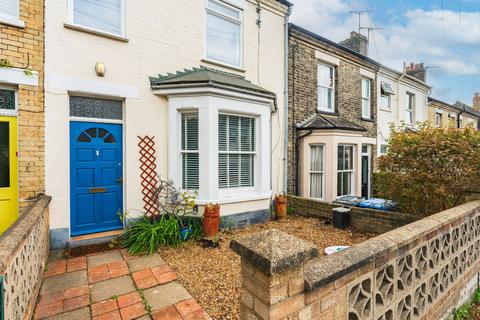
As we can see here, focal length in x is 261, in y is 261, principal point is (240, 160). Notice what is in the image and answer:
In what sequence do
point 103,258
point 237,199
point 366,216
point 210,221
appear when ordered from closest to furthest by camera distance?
point 103,258
point 210,221
point 366,216
point 237,199

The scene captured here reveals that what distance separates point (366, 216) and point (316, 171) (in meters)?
2.82

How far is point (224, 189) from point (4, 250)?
184 inches

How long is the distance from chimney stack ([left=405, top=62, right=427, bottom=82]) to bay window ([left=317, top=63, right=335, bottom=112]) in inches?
402

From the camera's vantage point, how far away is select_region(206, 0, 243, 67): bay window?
6941 mm

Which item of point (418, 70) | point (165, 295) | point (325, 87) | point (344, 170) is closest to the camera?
point (165, 295)

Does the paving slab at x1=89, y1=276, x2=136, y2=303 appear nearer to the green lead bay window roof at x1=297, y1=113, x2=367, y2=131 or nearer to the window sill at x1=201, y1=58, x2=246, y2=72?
the window sill at x1=201, y1=58, x2=246, y2=72

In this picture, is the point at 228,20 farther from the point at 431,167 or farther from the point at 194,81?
the point at 431,167

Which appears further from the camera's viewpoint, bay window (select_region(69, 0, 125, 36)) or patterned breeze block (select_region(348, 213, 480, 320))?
bay window (select_region(69, 0, 125, 36))

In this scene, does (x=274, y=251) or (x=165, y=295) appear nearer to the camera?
(x=274, y=251)

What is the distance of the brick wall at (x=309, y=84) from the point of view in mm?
8805

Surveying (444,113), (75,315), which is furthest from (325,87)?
(444,113)

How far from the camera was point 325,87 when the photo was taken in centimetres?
1012

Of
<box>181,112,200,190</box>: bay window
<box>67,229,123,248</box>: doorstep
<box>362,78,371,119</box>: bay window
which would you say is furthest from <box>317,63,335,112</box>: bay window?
<box>67,229,123,248</box>: doorstep

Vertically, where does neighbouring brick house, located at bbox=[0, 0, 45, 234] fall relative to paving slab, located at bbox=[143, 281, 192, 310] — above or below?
above
